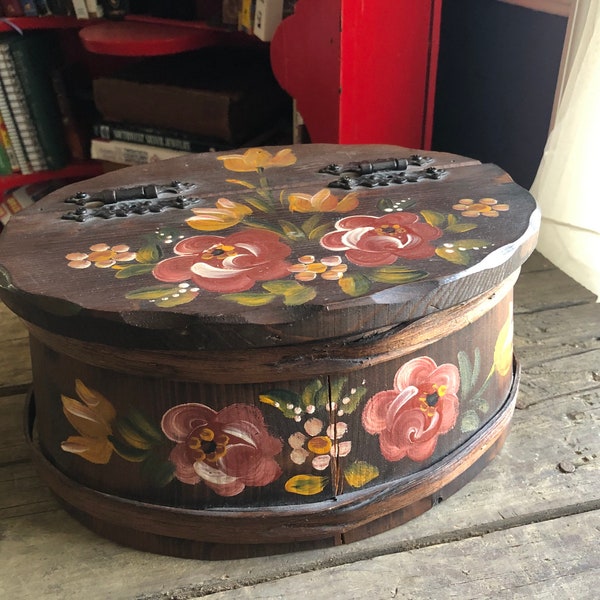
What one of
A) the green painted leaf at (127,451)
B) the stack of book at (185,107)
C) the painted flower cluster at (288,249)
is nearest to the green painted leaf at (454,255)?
the painted flower cluster at (288,249)

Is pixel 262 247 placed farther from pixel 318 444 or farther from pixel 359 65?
pixel 359 65

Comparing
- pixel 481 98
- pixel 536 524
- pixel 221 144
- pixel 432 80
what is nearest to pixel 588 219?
pixel 432 80

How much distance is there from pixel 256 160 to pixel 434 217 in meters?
0.37

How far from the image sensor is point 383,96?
1603mm

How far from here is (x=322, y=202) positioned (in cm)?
106

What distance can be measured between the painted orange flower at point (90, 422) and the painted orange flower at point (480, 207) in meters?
0.54

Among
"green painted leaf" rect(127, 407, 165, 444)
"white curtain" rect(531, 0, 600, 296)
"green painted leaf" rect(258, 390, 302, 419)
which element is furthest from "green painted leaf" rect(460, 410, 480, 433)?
"white curtain" rect(531, 0, 600, 296)

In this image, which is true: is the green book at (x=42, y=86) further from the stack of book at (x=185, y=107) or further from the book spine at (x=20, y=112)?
the stack of book at (x=185, y=107)

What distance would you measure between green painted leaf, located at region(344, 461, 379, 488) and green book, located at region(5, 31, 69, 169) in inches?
61.7

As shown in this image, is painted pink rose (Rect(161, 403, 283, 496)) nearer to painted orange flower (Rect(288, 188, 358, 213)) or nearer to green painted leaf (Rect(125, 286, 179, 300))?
green painted leaf (Rect(125, 286, 179, 300))

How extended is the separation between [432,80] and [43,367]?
1.13 meters

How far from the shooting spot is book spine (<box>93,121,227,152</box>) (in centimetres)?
182

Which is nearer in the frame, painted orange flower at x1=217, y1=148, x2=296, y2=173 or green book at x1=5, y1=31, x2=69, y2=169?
painted orange flower at x1=217, y1=148, x2=296, y2=173

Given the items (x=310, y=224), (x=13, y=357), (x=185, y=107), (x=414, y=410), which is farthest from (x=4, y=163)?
(x=414, y=410)
